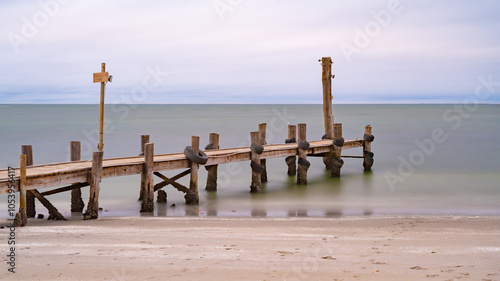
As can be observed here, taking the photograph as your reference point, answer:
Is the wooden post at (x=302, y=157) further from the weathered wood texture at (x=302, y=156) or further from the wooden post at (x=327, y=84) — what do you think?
the wooden post at (x=327, y=84)

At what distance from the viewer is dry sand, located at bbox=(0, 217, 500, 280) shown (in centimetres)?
598

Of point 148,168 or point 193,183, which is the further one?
point 193,183

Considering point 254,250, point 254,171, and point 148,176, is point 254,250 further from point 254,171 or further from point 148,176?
point 254,171

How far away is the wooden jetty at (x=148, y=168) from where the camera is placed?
375 inches

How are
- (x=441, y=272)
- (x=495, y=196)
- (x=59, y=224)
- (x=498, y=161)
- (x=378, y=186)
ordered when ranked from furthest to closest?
1. (x=498, y=161)
2. (x=378, y=186)
3. (x=495, y=196)
4. (x=59, y=224)
5. (x=441, y=272)

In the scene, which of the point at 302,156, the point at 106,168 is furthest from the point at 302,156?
the point at 106,168

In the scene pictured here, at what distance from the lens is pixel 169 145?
3331 cm

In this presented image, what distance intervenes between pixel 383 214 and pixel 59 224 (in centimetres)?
678

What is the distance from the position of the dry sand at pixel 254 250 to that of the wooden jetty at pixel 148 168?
2.39ft

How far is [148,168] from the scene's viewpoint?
11.7 metres

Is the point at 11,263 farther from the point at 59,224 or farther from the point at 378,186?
the point at 378,186

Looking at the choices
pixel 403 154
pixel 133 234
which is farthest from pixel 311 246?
pixel 403 154

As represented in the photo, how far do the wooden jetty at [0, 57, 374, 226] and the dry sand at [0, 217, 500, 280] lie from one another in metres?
0.73

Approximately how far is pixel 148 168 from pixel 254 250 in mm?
5107
